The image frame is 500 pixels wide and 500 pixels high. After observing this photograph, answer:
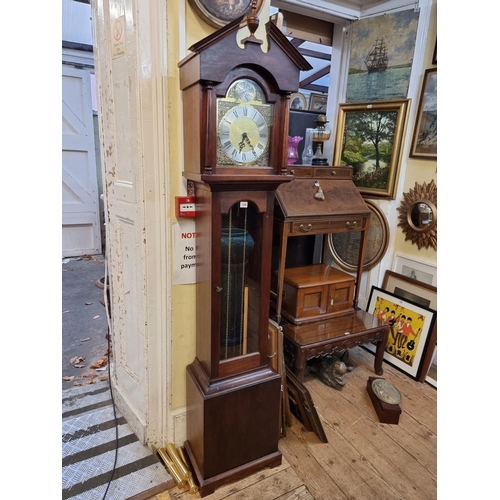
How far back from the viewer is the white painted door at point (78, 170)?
13.9ft

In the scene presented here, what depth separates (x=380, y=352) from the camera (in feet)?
7.26

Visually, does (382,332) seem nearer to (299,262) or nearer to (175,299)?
(299,262)

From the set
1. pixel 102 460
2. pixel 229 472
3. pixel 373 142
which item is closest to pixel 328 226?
pixel 373 142

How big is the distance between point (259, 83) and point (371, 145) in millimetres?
1453

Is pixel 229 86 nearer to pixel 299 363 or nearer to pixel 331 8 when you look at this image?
pixel 299 363

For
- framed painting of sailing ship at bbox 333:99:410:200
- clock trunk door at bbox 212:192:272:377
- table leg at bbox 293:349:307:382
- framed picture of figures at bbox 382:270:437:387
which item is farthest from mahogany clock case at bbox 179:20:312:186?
framed picture of figures at bbox 382:270:437:387

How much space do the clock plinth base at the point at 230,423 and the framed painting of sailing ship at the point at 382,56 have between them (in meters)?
1.91

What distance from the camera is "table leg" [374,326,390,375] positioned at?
2.17m

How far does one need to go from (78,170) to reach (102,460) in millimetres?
3787

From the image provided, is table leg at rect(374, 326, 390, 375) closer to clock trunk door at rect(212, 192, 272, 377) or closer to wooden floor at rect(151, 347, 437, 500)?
wooden floor at rect(151, 347, 437, 500)

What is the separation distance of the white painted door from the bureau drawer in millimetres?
3444

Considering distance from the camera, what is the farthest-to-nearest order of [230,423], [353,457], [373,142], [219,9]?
1. [373,142]
2. [353,457]
3. [230,423]
4. [219,9]

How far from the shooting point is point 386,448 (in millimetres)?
1719

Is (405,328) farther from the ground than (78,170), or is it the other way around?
(78,170)
